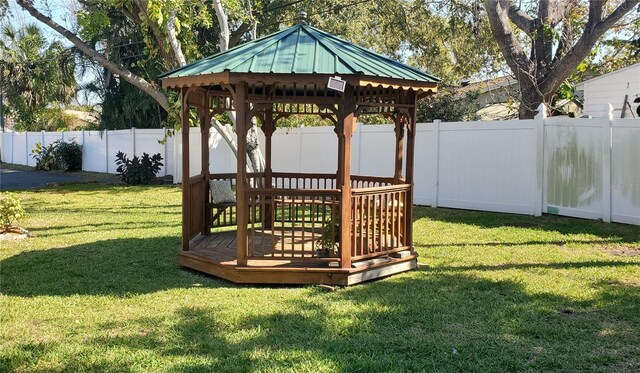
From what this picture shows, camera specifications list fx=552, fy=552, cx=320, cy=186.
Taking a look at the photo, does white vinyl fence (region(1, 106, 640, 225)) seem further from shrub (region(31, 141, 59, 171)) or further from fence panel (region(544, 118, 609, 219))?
shrub (region(31, 141, 59, 171))

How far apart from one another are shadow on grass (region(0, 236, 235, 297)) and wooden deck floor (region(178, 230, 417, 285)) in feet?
0.59

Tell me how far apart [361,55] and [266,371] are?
419 cm

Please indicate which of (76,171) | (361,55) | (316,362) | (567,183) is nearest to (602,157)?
(567,183)

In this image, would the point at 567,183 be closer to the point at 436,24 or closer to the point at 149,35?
the point at 149,35

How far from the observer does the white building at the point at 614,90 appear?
15062 millimetres

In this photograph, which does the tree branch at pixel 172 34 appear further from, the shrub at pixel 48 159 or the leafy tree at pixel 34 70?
the shrub at pixel 48 159

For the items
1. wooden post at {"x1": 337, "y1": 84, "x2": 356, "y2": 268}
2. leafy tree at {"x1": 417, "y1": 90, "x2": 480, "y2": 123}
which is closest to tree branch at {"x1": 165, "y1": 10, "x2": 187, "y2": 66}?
wooden post at {"x1": 337, "y1": 84, "x2": 356, "y2": 268}

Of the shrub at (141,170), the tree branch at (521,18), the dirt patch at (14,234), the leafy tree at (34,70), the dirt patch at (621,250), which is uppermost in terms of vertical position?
the leafy tree at (34,70)

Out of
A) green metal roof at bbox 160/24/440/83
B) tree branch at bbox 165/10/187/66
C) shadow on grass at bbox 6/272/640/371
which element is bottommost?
shadow on grass at bbox 6/272/640/371

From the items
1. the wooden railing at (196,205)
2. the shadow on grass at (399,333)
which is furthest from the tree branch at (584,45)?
the wooden railing at (196,205)

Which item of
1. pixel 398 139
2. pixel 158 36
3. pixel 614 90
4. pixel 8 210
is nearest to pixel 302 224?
pixel 398 139

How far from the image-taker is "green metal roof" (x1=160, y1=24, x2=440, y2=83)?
591cm

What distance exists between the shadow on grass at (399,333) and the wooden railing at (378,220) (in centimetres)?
80

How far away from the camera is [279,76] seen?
230 inches
